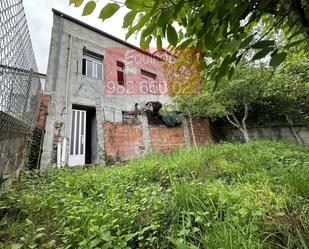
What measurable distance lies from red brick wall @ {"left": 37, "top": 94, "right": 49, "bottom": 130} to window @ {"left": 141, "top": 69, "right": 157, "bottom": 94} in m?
4.35

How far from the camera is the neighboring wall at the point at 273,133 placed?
292 inches

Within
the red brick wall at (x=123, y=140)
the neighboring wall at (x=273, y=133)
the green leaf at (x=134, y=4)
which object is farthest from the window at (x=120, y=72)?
the green leaf at (x=134, y=4)

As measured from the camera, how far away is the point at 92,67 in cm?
726

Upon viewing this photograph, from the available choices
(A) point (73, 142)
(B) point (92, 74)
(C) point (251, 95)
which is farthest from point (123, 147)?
(C) point (251, 95)

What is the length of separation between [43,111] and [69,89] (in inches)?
43.6

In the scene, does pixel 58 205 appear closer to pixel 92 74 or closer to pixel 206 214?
pixel 206 214

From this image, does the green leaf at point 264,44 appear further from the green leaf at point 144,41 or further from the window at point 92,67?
the window at point 92,67

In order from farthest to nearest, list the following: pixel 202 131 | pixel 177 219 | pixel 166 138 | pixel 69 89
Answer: pixel 202 131
pixel 166 138
pixel 69 89
pixel 177 219

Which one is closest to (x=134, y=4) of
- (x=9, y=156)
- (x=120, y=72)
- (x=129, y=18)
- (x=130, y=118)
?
(x=129, y=18)

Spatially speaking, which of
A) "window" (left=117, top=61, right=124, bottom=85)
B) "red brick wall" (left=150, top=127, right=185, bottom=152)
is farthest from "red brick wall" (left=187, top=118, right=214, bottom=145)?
"window" (left=117, top=61, right=124, bottom=85)

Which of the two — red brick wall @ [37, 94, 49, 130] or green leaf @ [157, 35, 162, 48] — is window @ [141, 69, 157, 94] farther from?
green leaf @ [157, 35, 162, 48]

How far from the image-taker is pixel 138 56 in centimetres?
895

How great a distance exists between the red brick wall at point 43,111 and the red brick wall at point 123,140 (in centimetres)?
172

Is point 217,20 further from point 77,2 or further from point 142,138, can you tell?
point 142,138
